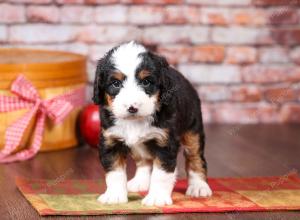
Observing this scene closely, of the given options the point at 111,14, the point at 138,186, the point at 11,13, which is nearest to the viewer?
the point at 138,186

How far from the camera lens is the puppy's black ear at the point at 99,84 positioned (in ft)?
6.73

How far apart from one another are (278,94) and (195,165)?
178cm

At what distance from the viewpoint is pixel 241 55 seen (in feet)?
12.9

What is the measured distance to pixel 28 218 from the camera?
1.98m

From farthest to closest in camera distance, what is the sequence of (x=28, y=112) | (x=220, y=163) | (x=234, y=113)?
(x=234, y=113)
(x=28, y=112)
(x=220, y=163)

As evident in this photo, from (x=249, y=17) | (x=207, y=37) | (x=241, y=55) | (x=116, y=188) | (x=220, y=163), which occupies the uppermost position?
(x=249, y=17)

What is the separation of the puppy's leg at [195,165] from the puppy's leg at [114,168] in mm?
259

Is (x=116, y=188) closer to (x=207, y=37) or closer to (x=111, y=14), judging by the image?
(x=111, y=14)

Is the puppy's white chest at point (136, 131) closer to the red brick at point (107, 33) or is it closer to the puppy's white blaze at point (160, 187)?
the puppy's white blaze at point (160, 187)

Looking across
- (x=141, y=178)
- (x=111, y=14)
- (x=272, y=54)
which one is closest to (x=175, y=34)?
(x=111, y=14)

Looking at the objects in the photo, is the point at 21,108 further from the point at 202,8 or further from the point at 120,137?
the point at 202,8

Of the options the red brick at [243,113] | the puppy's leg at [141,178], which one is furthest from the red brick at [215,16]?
the puppy's leg at [141,178]

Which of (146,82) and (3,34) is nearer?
(146,82)

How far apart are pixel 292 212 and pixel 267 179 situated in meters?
0.48
